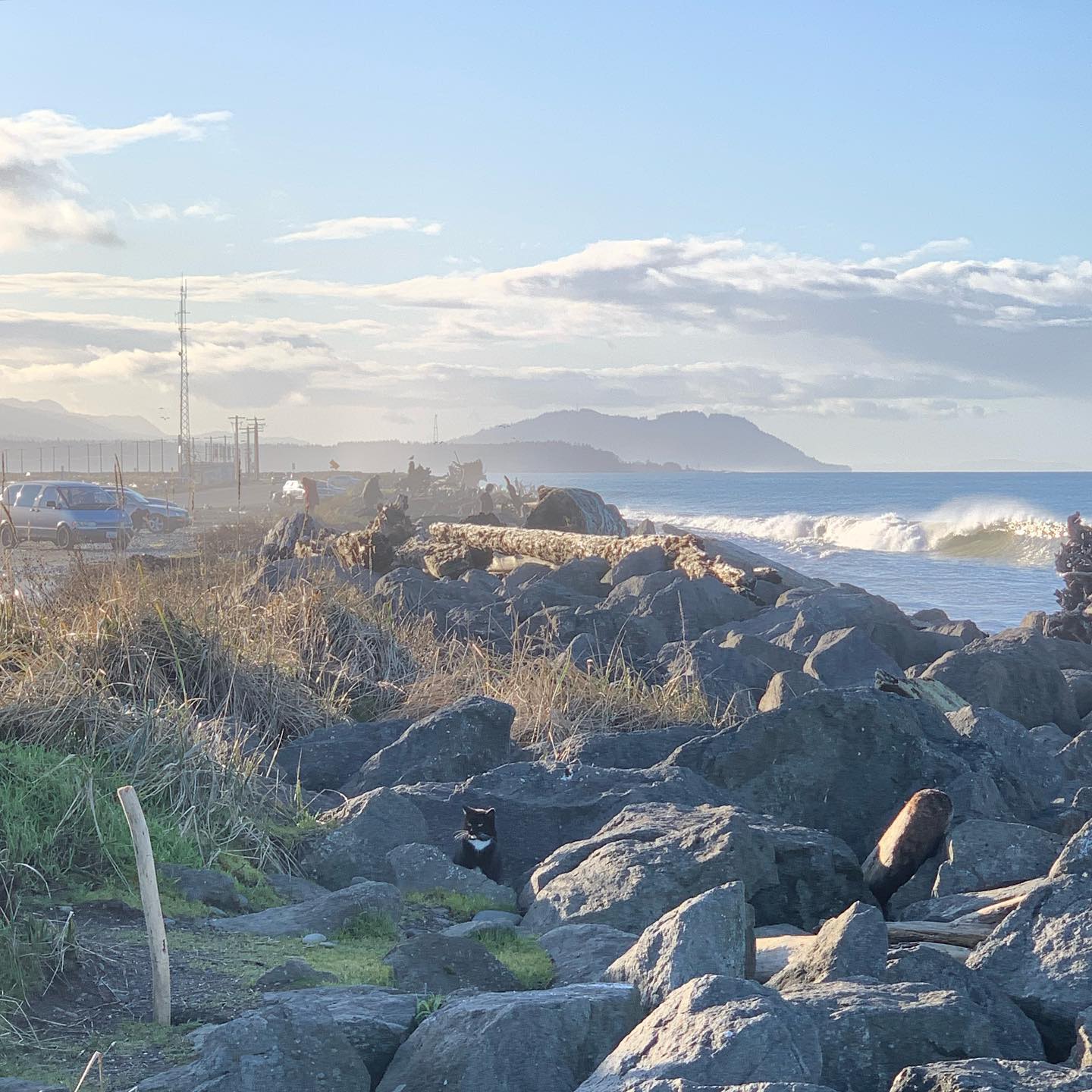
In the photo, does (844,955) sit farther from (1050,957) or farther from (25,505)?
(25,505)

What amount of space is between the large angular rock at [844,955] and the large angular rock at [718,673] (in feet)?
16.2

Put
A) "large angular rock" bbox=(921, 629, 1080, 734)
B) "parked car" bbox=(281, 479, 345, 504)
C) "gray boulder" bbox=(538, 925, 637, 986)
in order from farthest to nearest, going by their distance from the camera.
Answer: "parked car" bbox=(281, 479, 345, 504), "large angular rock" bbox=(921, 629, 1080, 734), "gray boulder" bbox=(538, 925, 637, 986)

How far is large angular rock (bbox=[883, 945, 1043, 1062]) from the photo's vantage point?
393cm

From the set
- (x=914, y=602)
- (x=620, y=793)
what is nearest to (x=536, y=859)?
(x=620, y=793)

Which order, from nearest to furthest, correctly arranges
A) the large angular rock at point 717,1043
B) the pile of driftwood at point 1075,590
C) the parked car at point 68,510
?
1. the large angular rock at point 717,1043
2. the pile of driftwood at point 1075,590
3. the parked car at point 68,510

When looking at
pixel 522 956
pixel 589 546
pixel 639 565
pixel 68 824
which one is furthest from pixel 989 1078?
pixel 589 546

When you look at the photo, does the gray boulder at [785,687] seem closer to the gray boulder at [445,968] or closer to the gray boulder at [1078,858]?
the gray boulder at [1078,858]

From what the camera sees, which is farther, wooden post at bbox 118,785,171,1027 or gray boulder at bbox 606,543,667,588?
gray boulder at bbox 606,543,667,588

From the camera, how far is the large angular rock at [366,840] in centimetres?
629

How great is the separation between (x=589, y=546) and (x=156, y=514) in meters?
14.8

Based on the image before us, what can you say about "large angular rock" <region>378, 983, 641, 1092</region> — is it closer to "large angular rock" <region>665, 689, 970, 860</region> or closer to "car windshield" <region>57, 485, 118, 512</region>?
"large angular rock" <region>665, 689, 970, 860</region>

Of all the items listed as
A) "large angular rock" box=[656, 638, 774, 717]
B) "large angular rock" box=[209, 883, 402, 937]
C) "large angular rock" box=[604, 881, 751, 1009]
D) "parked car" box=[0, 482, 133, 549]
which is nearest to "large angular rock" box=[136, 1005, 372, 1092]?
"large angular rock" box=[604, 881, 751, 1009]

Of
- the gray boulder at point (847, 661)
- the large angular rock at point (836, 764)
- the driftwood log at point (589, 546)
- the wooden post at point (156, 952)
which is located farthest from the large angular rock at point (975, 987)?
the driftwood log at point (589, 546)

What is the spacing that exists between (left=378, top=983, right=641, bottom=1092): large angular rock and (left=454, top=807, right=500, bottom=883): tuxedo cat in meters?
2.51
